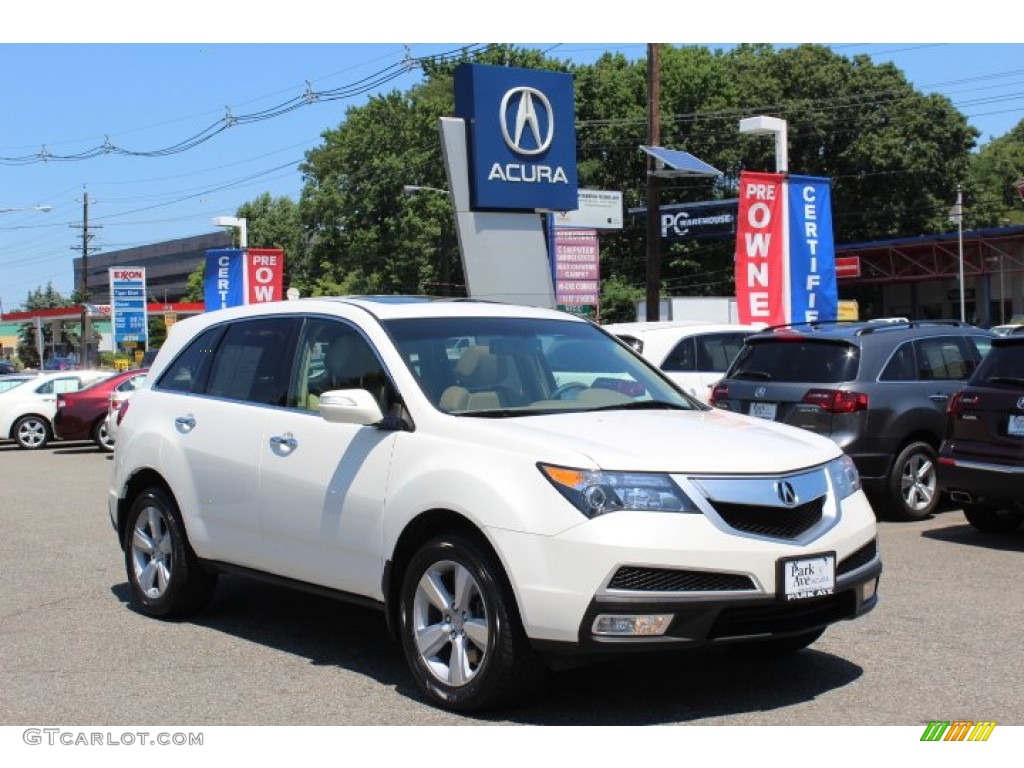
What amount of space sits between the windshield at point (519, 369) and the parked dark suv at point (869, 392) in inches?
187

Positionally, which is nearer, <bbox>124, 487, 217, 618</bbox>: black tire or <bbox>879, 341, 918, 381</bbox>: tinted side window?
<bbox>124, 487, 217, 618</bbox>: black tire

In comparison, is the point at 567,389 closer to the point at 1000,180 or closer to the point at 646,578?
the point at 646,578

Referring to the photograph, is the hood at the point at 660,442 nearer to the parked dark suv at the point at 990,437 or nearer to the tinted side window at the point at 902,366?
the parked dark suv at the point at 990,437

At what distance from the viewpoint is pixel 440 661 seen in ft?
18.2

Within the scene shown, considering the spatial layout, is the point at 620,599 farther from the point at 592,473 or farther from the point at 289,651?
the point at 289,651

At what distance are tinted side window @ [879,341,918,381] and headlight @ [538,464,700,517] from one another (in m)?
6.82

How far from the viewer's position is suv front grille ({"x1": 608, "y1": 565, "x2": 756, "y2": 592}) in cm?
495

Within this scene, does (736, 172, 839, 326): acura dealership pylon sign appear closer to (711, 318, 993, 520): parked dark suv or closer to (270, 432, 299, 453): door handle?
(711, 318, 993, 520): parked dark suv

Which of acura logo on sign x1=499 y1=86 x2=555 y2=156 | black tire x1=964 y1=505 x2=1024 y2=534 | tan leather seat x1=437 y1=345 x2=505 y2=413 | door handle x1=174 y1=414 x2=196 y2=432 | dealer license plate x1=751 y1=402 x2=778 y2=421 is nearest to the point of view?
tan leather seat x1=437 y1=345 x2=505 y2=413

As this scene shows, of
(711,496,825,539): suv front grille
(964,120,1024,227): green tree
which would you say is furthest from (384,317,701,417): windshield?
(964,120,1024,227): green tree

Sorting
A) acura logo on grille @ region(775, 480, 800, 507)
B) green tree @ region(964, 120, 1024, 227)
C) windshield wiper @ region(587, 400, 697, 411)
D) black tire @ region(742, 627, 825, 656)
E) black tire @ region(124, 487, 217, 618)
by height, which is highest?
green tree @ region(964, 120, 1024, 227)

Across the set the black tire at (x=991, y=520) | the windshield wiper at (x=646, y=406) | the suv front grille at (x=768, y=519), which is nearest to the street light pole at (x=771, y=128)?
the black tire at (x=991, y=520)

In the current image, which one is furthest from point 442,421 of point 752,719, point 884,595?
point 884,595

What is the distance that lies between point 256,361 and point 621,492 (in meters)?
2.87
